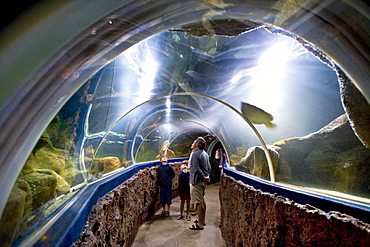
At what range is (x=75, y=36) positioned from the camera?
1283mm

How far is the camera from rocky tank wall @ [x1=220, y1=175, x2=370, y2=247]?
159 cm

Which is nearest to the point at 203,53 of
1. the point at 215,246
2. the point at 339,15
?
the point at 339,15

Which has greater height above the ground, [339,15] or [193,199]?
[339,15]

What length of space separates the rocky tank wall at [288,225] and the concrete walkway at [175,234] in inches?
57.9

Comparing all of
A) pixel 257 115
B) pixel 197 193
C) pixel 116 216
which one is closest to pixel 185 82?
pixel 257 115

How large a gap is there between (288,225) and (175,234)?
3919 millimetres

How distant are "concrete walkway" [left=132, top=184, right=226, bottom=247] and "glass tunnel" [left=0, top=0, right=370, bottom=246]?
2074 mm

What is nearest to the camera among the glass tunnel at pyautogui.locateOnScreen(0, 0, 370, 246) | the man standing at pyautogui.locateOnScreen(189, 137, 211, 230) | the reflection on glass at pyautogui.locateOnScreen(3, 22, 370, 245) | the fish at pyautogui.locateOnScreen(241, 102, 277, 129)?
the glass tunnel at pyautogui.locateOnScreen(0, 0, 370, 246)

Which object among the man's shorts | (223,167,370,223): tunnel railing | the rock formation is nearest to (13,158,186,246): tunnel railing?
(223,167,370,223): tunnel railing

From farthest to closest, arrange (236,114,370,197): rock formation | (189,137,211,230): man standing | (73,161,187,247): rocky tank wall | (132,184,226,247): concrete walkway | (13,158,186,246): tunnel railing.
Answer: (189,137,211,230): man standing → (132,184,226,247): concrete walkway → (236,114,370,197): rock formation → (73,161,187,247): rocky tank wall → (13,158,186,246): tunnel railing

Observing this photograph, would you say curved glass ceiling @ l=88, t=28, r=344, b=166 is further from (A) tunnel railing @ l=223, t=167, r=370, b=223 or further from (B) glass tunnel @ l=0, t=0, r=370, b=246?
(A) tunnel railing @ l=223, t=167, r=370, b=223

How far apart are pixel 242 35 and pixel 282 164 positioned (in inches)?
122

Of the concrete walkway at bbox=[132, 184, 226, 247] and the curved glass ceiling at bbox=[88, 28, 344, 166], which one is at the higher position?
the curved glass ceiling at bbox=[88, 28, 344, 166]

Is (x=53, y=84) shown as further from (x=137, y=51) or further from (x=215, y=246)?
(x=215, y=246)
